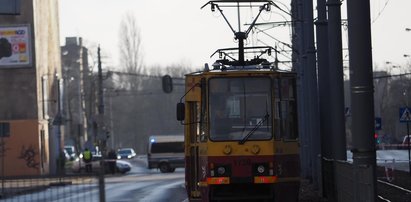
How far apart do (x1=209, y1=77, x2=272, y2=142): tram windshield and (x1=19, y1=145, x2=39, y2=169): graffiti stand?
45424 millimetres

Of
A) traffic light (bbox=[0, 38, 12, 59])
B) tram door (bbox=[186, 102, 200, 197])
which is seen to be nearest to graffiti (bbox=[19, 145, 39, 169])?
traffic light (bbox=[0, 38, 12, 59])

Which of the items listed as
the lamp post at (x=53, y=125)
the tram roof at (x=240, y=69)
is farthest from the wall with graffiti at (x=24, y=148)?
the tram roof at (x=240, y=69)

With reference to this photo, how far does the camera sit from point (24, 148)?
63344 millimetres

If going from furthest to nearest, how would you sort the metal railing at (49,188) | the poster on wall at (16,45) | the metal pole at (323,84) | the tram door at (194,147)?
the poster on wall at (16,45), the metal pole at (323,84), the tram door at (194,147), the metal railing at (49,188)

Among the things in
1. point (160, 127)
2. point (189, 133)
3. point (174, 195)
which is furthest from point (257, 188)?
point (160, 127)

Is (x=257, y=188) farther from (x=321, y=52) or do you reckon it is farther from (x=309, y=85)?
(x=309, y=85)

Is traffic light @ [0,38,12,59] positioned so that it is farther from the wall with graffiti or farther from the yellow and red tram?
the yellow and red tram

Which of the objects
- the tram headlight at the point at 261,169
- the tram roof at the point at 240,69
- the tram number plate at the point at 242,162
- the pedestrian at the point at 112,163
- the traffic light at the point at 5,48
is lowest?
the pedestrian at the point at 112,163

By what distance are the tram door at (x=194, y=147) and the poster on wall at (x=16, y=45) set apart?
43.8 m

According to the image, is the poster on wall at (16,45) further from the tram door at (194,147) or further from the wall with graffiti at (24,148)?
the tram door at (194,147)

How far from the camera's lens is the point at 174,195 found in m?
32.0

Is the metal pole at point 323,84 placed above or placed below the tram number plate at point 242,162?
above

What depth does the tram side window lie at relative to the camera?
18.9 metres

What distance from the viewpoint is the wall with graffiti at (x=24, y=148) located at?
62.8 meters
